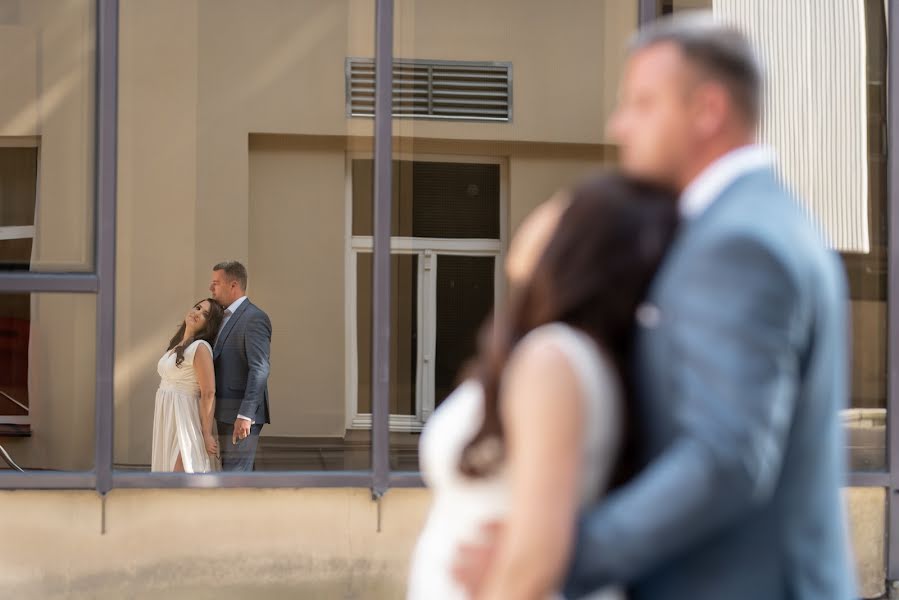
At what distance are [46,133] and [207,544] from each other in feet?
10.5

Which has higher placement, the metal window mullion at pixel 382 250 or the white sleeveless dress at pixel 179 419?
the metal window mullion at pixel 382 250

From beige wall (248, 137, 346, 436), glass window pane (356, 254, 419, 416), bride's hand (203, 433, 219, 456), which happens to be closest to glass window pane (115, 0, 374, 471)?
beige wall (248, 137, 346, 436)

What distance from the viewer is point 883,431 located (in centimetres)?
586

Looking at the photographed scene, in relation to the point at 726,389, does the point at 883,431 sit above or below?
below

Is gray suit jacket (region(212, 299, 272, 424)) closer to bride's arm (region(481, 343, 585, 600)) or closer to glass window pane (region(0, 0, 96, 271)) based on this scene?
glass window pane (region(0, 0, 96, 271))

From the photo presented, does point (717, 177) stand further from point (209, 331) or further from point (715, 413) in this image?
point (209, 331)

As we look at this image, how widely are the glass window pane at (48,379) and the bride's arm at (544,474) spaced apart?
456 centimetres

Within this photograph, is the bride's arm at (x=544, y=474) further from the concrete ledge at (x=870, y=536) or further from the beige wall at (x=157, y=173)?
the beige wall at (x=157, y=173)

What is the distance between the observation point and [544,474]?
4.64 feet

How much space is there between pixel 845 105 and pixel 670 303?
16.3 ft

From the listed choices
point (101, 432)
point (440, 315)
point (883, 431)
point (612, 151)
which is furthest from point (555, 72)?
point (101, 432)

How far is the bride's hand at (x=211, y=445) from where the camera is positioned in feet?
23.1

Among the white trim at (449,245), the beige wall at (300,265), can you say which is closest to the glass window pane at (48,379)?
the beige wall at (300,265)

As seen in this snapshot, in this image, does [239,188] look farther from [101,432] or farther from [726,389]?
[726,389]
